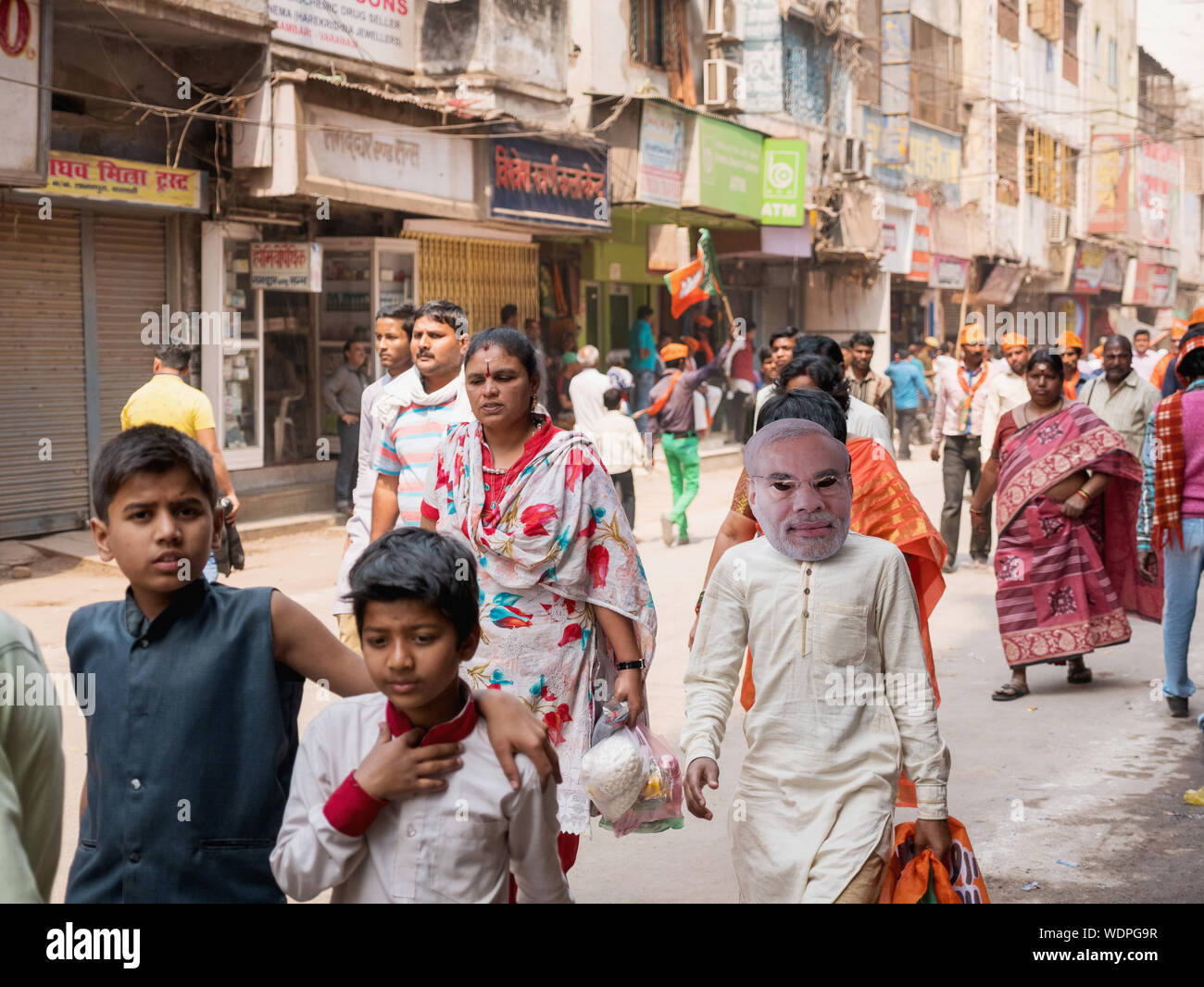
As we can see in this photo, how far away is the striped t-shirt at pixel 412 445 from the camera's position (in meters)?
5.38

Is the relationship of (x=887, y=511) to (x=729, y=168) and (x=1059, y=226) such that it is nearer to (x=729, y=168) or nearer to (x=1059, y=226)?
(x=729, y=168)

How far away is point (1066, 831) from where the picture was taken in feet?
17.6

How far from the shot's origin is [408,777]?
2279 mm

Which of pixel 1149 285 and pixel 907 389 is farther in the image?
pixel 1149 285

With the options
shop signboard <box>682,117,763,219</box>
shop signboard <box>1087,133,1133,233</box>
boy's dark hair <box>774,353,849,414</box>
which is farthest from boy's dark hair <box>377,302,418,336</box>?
shop signboard <box>1087,133,1133,233</box>

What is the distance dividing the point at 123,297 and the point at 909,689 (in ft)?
35.6

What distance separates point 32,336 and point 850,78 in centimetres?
1835

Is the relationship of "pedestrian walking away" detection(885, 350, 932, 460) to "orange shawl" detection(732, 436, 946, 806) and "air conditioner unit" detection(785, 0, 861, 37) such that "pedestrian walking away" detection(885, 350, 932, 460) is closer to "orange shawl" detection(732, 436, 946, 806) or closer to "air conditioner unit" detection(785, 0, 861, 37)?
"air conditioner unit" detection(785, 0, 861, 37)

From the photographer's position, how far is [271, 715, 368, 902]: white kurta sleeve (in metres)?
2.28

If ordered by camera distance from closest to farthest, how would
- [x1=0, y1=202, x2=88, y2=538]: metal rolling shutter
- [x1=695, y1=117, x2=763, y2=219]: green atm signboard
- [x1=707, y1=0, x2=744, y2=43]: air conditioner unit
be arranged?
[x1=0, y1=202, x2=88, y2=538]: metal rolling shutter → [x1=695, y1=117, x2=763, y2=219]: green atm signboard → [x1=707, y1=0, x2=744, y2=43]: air conditioner unit

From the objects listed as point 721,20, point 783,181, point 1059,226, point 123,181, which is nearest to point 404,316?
point 123,181

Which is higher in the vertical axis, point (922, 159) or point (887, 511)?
point (922, 159)

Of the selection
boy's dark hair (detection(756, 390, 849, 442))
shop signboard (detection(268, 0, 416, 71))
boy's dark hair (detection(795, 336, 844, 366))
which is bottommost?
boy's dark hair (detection(756, 390, 849, 442))

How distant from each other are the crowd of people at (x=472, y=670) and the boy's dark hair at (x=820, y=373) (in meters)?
0.01
